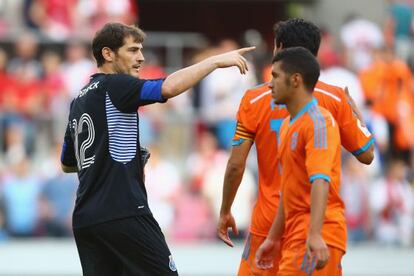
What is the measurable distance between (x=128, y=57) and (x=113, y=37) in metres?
0.16

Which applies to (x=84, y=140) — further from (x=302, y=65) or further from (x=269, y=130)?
(x=302, y=65)

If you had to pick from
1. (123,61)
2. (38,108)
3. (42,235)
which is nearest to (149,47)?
(38,108)

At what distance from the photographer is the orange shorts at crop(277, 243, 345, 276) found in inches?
263

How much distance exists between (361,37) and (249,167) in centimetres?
365

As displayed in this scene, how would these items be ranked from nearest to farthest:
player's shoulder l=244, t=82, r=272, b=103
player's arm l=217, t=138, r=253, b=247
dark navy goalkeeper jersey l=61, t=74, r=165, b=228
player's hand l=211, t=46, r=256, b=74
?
player's hand l=211, t=46, r=256, b=74
dark navy goalkeeper jersey l=61, t=74, r=165, b=228
player's shoulder l=244, t=82, r=272, b=103
player's arm l=217, t=138, r=253, b=247

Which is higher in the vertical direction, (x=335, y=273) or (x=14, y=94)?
(x=14, y=94)

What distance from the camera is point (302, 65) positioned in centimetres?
666

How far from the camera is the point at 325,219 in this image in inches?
267

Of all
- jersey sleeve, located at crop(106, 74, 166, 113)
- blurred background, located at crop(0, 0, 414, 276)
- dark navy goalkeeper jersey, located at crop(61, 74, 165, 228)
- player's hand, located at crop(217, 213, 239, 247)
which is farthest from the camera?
blurred background, located at crop(0, 0, 414, 276)

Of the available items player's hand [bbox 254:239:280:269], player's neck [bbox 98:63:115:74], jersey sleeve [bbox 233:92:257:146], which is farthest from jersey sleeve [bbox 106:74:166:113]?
player's hand [bbox 254:239:280:269]

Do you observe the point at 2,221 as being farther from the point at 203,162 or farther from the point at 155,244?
the point at 155,244

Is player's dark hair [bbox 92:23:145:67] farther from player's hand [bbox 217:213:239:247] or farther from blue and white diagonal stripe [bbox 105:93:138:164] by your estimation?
player's hand [bbox 217:213:239:247]

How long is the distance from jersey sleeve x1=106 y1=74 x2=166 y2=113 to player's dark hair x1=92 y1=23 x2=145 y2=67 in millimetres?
275

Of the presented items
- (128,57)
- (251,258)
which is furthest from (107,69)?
(251,258)
